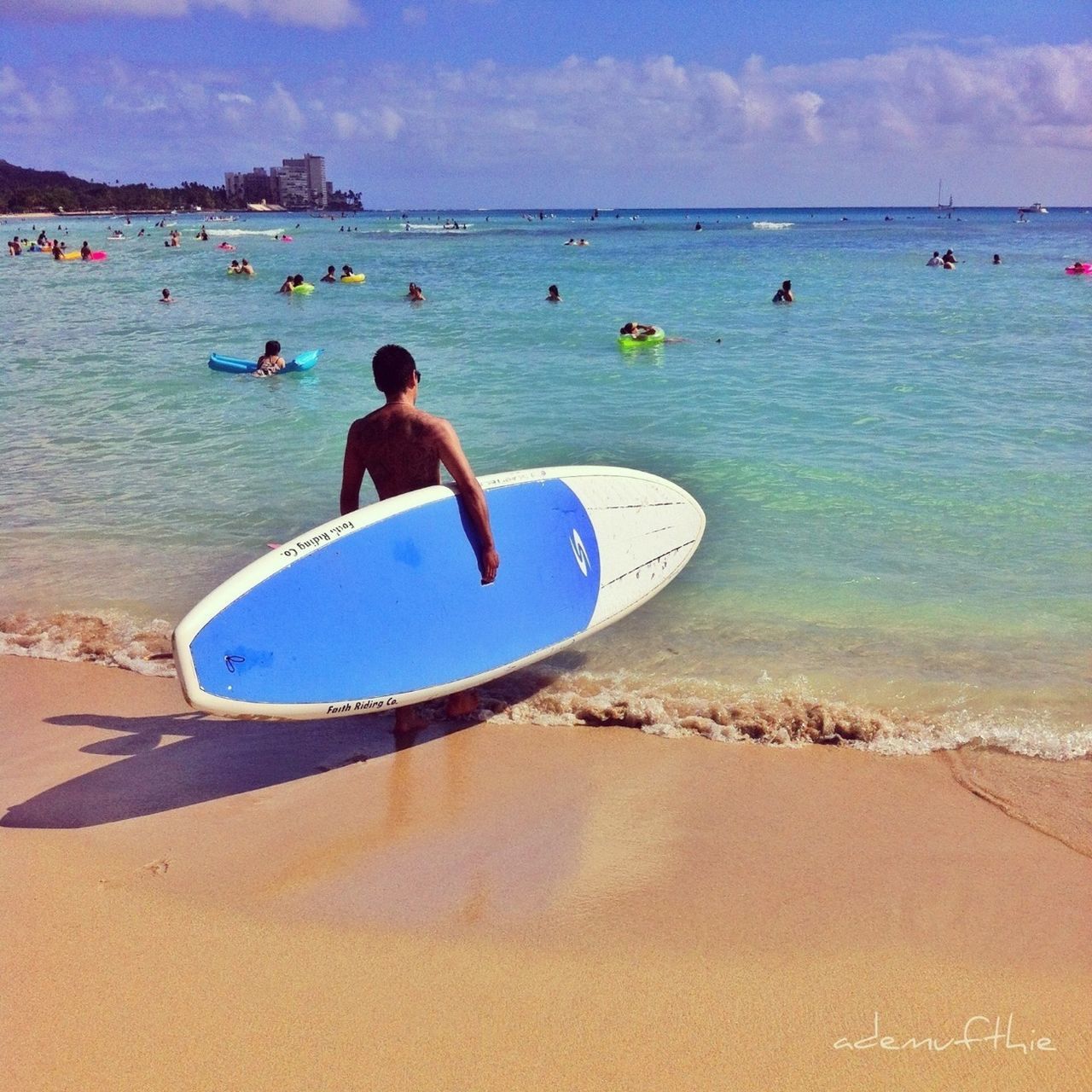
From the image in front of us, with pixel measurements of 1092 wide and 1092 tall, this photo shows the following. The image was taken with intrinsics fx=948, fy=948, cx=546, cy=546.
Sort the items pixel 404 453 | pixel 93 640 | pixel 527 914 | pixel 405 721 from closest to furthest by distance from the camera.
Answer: pixel 527 914
pixel 404 453
pixel 405 721
pixel 93 640

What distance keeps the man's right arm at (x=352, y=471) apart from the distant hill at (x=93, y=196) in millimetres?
141114

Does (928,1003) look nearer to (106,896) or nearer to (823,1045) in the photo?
(823,1045)

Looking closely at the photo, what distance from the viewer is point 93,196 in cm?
14225

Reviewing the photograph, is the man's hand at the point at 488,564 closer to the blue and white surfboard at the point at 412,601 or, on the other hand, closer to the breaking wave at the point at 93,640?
the blue and white surfboard at the point at 412,601

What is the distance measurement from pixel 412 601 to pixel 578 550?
1.01 m

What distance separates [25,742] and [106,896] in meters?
1.38

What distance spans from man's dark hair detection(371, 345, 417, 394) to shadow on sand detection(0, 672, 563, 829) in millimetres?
1520

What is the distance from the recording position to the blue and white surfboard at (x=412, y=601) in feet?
11.8

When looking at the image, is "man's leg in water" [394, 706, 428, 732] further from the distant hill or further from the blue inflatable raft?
the distant hill

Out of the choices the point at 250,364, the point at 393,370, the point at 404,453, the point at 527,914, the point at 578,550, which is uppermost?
the point at 393,370

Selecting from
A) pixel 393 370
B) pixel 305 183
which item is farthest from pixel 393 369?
pixel 305 183

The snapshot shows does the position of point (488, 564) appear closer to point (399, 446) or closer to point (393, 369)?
point (399, 446)

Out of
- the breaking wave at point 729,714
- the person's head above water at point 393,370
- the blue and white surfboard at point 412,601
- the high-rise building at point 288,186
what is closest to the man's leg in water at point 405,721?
the blue and white surfboard at point 412,601

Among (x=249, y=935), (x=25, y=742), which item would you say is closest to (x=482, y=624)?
(x=249, y=935)
